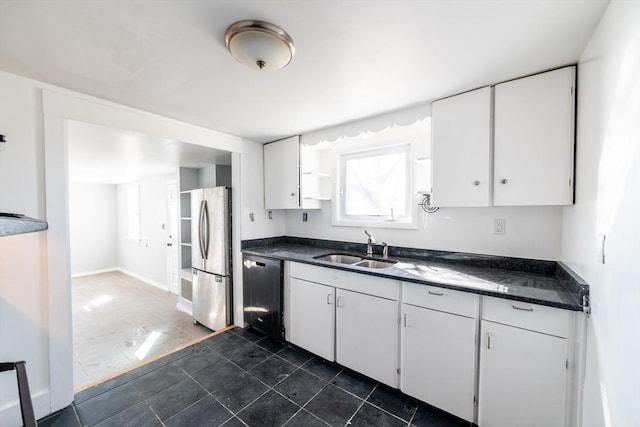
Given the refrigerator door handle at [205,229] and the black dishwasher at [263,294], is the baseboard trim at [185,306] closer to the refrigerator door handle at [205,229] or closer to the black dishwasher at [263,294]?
the refrigerator door handle at [205,229]

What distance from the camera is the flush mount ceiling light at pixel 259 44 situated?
44.6 inches

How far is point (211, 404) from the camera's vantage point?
1749 millimetres

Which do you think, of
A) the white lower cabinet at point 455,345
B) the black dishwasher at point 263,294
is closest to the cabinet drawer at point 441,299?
the white lower cabinet at point 455,345

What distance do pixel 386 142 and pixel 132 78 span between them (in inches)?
83.7

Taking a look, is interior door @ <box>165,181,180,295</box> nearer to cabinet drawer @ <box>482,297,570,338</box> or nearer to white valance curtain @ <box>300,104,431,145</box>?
white valance curtain @ <box>300,104,431,145</box>

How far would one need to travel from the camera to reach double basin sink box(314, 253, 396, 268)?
2.34m

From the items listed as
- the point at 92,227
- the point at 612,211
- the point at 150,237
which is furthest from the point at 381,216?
the point at 92,227

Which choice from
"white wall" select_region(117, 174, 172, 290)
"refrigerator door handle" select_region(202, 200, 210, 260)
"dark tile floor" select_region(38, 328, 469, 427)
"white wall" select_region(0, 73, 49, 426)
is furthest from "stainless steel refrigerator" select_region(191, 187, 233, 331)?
"white wall" select_region(117, 174, 172, 290)

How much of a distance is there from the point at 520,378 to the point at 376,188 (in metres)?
1.86

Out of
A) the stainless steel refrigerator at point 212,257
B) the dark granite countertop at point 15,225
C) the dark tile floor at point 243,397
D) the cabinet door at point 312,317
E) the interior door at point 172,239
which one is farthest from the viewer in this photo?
the interior door at point 172,239

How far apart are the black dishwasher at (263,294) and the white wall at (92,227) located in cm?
528

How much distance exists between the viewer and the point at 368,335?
6.34 ft

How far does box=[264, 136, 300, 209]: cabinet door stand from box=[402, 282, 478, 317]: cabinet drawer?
5.00 feet

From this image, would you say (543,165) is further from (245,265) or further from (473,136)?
(245,265)
